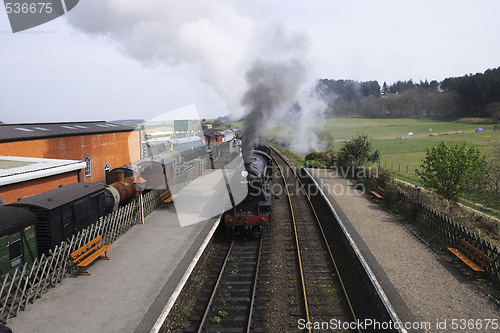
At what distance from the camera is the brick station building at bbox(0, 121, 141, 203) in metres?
15.0

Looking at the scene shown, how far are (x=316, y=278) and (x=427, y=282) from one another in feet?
10.6

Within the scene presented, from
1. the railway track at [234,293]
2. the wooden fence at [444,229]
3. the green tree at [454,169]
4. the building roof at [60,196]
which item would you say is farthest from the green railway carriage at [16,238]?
the green tree at [454,169]

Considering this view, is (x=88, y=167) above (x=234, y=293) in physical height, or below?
above

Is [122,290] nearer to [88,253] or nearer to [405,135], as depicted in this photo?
[88,253]

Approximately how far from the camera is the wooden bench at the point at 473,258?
9453 millimetres

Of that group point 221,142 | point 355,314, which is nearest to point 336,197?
point 355,314

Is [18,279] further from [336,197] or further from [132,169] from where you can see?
[336,197]

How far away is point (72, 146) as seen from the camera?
1955cm

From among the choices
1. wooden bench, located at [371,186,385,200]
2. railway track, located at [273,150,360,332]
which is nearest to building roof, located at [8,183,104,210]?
railway track, located at [273,150,360,332]

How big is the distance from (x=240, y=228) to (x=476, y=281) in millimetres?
8316

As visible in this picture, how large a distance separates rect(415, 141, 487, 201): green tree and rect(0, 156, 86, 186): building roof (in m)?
17.3

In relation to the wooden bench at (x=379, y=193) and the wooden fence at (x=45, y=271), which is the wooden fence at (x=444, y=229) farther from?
the wooden fence at (x=45, y=271)

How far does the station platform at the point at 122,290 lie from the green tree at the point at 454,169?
1114 cm

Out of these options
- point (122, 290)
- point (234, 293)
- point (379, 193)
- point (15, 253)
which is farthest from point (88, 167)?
point (379, 193)
